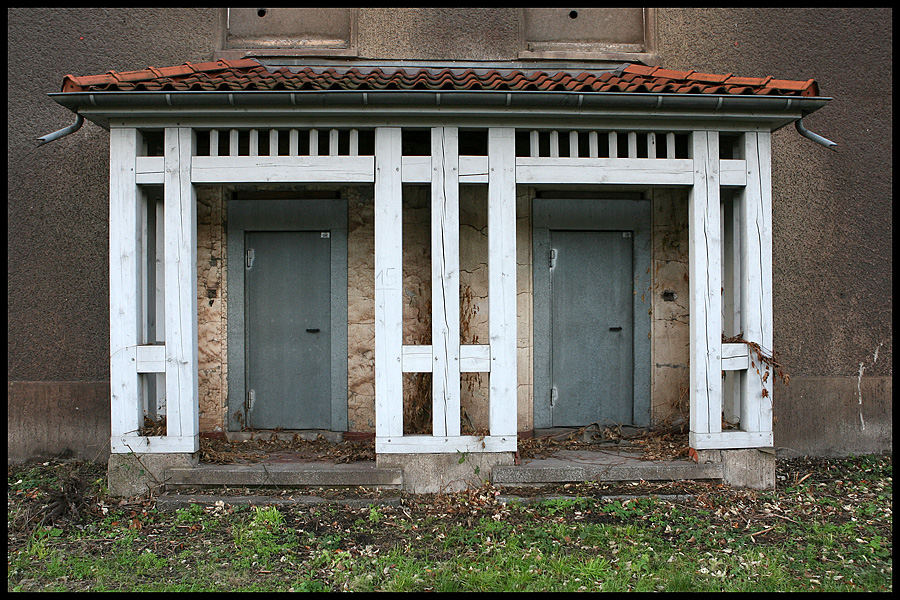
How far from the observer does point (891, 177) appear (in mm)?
6676

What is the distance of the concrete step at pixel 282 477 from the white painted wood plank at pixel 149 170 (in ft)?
7.73

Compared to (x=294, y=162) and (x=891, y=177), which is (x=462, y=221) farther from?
(x=891, y=177)

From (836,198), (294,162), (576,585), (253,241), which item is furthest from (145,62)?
(836,198)

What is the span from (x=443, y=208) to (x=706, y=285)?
7.50ft

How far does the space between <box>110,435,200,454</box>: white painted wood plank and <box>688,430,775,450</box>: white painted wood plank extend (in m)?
4.23

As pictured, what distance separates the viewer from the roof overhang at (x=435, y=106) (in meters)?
4.80

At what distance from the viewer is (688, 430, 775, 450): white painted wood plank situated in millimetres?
5234

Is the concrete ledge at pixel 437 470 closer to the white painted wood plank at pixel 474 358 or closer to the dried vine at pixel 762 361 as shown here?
the white painted wood plank at pixel 474 358

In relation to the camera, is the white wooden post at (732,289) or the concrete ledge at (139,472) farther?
the white wooden post at (732,289)

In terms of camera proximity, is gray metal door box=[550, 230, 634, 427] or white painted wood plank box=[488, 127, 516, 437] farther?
gray metal door box=[550, 230, 634, 427]

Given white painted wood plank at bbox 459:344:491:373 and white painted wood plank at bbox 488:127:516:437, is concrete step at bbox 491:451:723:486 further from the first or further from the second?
white painted wood plank at bbox 459:344:491:373

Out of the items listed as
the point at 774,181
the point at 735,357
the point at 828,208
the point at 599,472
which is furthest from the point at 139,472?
the point at 828,208

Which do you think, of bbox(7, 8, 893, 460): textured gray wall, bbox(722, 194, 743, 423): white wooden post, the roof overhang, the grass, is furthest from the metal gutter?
the grass

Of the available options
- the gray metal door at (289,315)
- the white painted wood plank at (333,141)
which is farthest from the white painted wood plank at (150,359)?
the white painted wood plank at (333,141)
